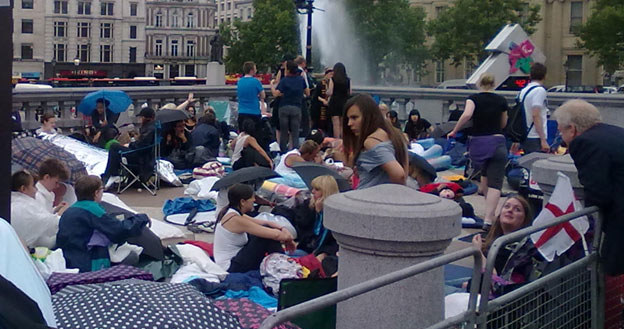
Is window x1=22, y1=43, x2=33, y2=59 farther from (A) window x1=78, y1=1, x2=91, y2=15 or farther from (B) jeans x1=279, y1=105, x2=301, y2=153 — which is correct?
(B) jeans x1=279, y1=105, x2=301, y2=153

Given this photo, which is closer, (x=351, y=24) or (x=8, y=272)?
(x=8, y=272)

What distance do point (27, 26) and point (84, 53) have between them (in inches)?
302

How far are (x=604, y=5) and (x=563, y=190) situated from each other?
167 ft

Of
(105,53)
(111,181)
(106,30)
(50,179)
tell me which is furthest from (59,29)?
(50,179)

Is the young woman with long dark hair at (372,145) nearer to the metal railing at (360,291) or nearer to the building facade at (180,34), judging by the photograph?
the metal railing at (360,291)

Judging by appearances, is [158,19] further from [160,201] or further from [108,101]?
[160,201]

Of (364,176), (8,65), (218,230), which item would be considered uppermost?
(8,65)

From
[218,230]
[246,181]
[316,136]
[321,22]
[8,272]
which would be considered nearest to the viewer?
[8,272]

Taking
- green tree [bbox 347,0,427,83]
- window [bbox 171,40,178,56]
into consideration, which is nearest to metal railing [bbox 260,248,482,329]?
green tree [bbox 347,0,427,83]

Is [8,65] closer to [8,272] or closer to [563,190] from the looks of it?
[8,272]

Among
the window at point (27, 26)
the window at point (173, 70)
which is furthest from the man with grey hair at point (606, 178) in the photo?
the window at point (173, 70)

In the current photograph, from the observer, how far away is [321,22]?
61094 millimetres

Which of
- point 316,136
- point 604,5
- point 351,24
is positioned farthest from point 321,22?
point 316,136

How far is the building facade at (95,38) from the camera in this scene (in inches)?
3885
